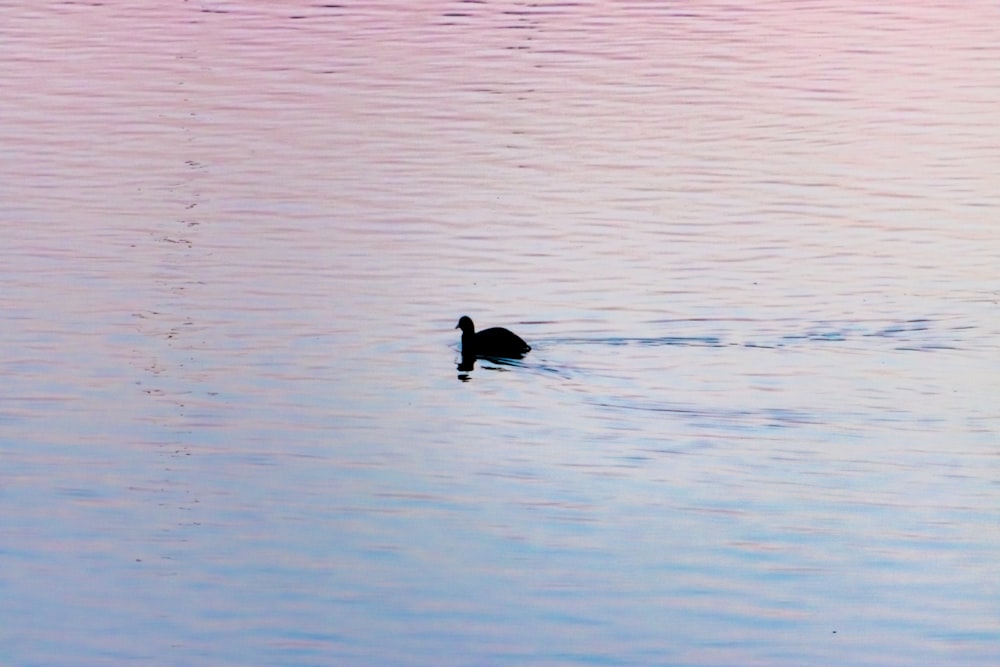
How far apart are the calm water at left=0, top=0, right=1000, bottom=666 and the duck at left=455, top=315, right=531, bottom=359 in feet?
0.64

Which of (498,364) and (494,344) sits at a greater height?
(494,344)

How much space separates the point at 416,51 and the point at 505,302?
1478 centimetres

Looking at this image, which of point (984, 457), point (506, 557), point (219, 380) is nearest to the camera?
point (506, 557)

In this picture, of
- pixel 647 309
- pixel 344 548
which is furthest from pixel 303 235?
pixel 344 548

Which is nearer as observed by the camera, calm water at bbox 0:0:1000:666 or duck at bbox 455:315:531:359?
calm water at bbox 0:0:1000:666

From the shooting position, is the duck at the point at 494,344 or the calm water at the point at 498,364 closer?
the calm water at the point at 498,364

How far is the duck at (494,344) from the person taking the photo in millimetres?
17578

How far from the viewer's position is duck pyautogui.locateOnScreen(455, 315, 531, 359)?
1758 centimetres

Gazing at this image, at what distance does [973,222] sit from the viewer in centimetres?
2286

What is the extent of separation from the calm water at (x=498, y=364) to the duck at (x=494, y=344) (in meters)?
0.19

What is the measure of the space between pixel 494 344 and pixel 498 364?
24 centimetres

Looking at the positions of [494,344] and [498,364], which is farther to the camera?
[498,364]

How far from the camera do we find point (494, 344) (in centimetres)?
1762

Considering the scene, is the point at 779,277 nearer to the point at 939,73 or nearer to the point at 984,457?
the point at 984,457
